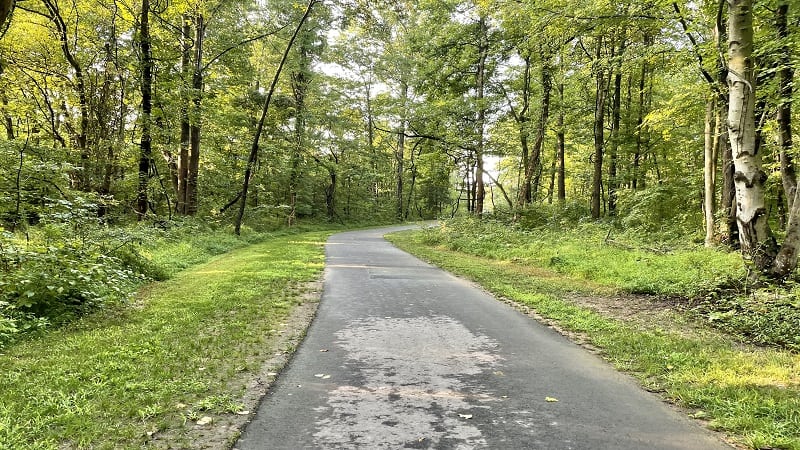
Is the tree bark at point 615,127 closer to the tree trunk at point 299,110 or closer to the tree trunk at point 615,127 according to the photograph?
the tree trunk at point 615,127

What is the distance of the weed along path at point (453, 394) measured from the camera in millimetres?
3307

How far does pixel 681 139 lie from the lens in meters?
20.5

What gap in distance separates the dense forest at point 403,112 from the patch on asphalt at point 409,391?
4073 mm

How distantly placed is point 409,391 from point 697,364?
3.07m

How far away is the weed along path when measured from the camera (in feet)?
10.8

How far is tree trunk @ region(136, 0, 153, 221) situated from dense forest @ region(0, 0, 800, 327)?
2.8 inches

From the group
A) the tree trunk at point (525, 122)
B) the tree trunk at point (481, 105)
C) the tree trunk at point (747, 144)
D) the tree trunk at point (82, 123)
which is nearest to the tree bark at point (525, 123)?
the tree trunk at point (525, 122)

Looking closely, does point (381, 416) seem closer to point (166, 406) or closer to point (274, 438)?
point (274, 438)

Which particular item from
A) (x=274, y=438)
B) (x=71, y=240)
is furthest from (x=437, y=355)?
(x=71, y=240)

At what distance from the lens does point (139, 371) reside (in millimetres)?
4336

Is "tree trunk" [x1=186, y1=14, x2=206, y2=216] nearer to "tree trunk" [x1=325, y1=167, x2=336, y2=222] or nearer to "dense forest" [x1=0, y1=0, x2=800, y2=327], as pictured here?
"dense forest" [x1=0, y1=0, x2=800, y2=327]

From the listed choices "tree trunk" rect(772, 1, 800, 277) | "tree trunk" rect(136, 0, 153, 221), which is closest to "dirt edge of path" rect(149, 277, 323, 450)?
"tree trunk" rect(772, 1, 800, 277)

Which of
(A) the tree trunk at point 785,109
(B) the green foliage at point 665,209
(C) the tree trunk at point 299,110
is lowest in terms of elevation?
(B) the green foliage at point 665,209

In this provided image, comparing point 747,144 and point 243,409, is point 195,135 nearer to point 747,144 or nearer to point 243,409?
point 243,409
